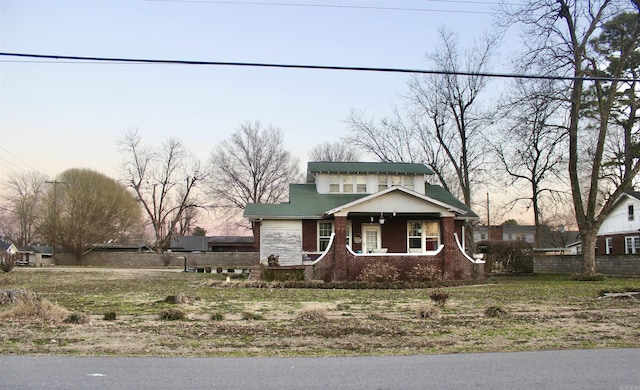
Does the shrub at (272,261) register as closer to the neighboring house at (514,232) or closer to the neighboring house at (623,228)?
the neighboring house at (623,228)

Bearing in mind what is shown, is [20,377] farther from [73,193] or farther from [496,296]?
[73,193]

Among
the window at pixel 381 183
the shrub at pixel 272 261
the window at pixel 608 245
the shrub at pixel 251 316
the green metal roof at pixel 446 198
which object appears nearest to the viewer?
the shrub at pixel 251 316

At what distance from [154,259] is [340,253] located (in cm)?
3552

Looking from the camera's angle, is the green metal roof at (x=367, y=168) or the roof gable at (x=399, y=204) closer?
the roof gable at (x=399, y=204)

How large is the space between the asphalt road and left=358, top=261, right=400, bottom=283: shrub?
16.3 meters

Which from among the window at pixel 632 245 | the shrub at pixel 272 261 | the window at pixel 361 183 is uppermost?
the window at pixel 361 183

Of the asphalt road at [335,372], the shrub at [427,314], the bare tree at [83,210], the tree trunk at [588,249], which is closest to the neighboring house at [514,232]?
the bare tree at [83,210]

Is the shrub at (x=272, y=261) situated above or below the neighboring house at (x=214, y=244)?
below

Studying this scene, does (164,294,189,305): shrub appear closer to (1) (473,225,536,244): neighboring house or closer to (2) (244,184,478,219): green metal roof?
(2) (244,184,478,219): green metal roof

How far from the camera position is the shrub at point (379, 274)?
25016 mm

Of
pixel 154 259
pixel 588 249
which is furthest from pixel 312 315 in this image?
pixel 154 259

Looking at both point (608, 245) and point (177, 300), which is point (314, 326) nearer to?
point (177, 300)

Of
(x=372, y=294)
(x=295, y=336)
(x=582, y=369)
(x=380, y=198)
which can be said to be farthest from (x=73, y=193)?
(x=582, y=369)

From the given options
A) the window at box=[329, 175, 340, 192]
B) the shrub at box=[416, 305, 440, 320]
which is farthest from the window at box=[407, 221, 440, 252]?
the shrub at box=[416, 305, 440, 320]
